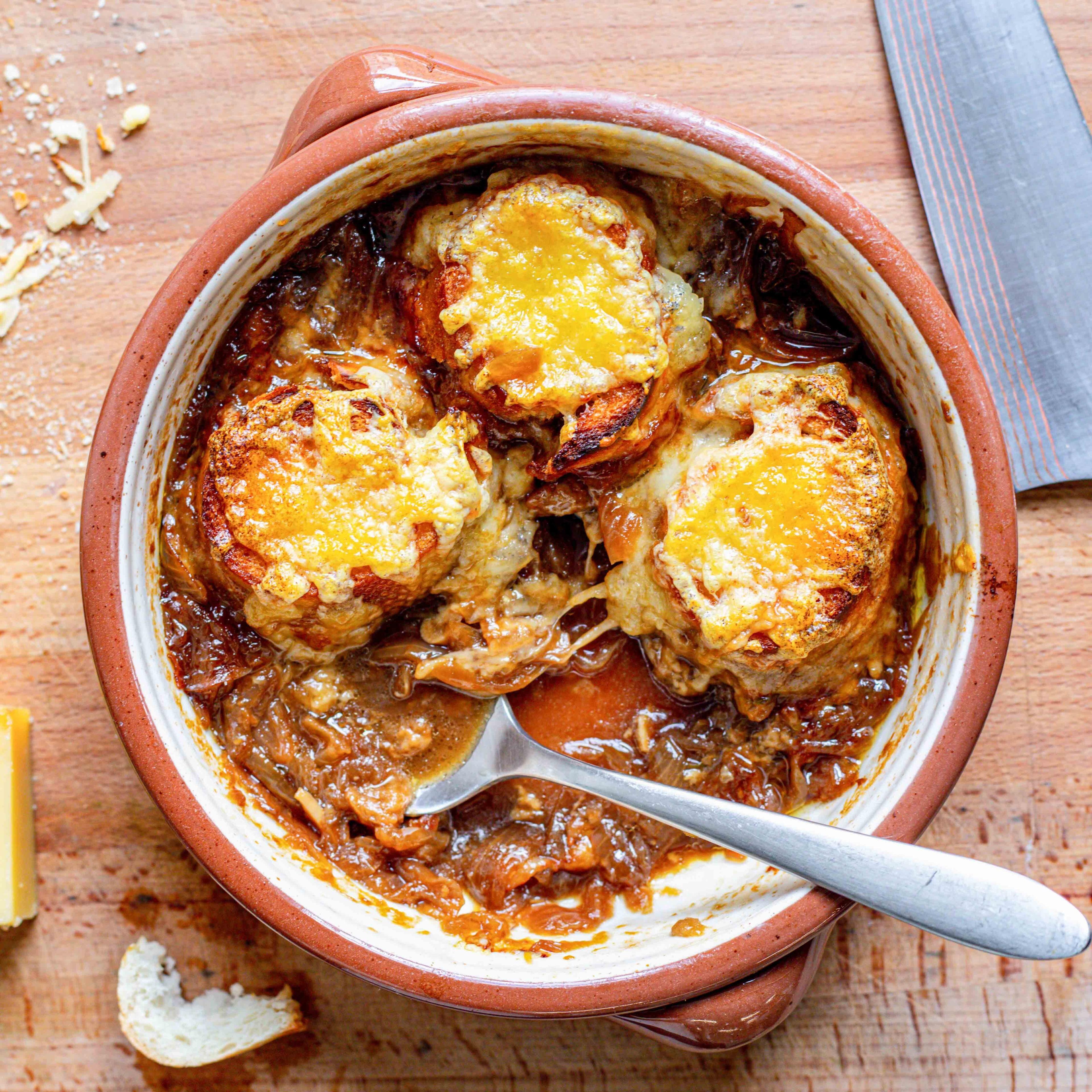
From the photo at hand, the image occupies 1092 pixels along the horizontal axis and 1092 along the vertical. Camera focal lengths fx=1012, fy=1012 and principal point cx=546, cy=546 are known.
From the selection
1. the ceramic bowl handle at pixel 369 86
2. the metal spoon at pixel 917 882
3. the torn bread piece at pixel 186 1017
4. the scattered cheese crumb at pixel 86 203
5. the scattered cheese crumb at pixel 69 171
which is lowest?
the torn bread piece at pixel 186 1017

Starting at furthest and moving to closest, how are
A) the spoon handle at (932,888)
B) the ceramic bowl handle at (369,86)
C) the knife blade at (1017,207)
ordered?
the knife blade at (1017,207) < the ceramic bowl handle at (369,86) < the spoon handle at (932,888)

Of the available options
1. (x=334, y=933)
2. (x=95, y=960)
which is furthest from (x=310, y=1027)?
(x=334, y=933)

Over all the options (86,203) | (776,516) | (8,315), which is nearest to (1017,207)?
(776,516)

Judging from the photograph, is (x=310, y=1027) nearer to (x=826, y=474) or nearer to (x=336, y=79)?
(x=826, y=474)

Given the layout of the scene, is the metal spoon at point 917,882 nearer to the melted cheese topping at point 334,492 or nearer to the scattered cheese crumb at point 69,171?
the melted cheese topping at point 334,492

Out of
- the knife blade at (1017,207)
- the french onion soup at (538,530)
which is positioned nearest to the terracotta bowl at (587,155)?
the french onion soup at (538,530)

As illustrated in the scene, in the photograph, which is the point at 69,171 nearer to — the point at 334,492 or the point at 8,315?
the point at 8,315

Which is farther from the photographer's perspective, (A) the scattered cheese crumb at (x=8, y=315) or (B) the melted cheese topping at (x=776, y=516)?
(A) the scattered cheese crumb at (x=8, y=315)
